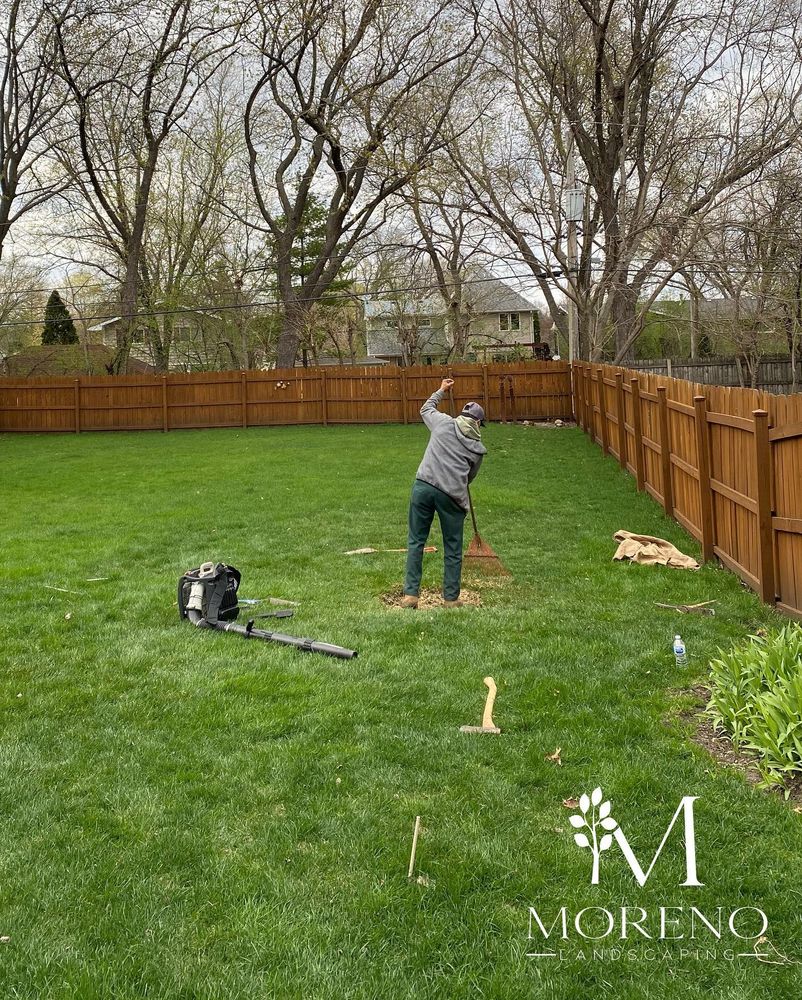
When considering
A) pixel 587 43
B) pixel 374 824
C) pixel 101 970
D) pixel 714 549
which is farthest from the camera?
pixel 587 43

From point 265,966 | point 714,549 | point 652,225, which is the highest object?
point 652,225

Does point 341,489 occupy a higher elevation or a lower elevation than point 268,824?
higher

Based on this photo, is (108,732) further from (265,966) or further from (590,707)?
(590,707)

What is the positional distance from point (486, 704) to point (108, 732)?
6.35 feet

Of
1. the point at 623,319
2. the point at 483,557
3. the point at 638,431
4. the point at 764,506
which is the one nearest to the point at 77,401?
the point at 623,319

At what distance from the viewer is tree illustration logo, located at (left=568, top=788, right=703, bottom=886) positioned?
2.85 m

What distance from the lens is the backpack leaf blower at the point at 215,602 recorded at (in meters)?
5.72

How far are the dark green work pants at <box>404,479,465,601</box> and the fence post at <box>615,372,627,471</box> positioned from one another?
24.1 feet

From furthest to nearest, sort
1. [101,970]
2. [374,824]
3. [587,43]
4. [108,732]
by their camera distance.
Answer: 1. [587,43]
2. [108,732]
3. [374,824]
4. [101,970]

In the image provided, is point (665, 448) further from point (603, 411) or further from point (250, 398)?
point (250, 398)

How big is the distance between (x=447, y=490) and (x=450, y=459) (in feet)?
0.82

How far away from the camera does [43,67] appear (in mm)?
25141

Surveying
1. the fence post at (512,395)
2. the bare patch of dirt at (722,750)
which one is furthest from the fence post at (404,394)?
the bare patch of dirt at (722,750)

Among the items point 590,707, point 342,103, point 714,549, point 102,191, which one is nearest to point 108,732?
point 590,707
